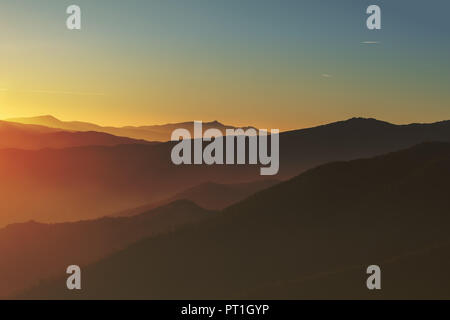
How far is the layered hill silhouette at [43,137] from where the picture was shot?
96831 millimetres

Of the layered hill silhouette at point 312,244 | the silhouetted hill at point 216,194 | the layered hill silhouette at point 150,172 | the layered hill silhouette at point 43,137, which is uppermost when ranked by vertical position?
the layered hill silhouette at point 43,137

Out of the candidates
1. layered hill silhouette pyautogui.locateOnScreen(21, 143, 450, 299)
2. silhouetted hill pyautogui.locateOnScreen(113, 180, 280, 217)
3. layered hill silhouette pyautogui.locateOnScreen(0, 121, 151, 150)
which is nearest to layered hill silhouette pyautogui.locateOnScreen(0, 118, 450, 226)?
silhouetted hill pyautogui.locateOnScreen(113, 180, 280, 217)

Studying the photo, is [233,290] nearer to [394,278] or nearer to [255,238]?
[255,238]

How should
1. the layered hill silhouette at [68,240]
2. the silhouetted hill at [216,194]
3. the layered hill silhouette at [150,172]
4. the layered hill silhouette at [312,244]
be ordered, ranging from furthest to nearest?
the layered hill silhouette at [150,172]
the silhouetted hill at [216,194]
the layered hill silhouette at [68,240]
the layered hill silhouette at [312,244]

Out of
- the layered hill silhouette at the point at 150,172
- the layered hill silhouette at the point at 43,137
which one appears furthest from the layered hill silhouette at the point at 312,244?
the layered hill silhouette at the point at 43,137

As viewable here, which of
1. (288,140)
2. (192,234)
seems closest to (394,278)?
(192,234)

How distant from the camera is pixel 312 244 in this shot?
31.8 metres

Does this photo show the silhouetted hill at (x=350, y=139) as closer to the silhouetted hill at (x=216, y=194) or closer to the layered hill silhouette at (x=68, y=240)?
the silhouetted hill at (x=216, y=194)

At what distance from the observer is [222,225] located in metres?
37.6

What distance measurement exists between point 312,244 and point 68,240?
86.0ft

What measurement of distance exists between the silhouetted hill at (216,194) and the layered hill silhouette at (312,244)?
4.70 metres

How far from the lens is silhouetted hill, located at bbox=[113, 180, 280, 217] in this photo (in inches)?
1813

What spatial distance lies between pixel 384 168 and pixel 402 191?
14.9 ft

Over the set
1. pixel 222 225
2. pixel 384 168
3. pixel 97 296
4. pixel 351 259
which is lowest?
pixel 97 296
